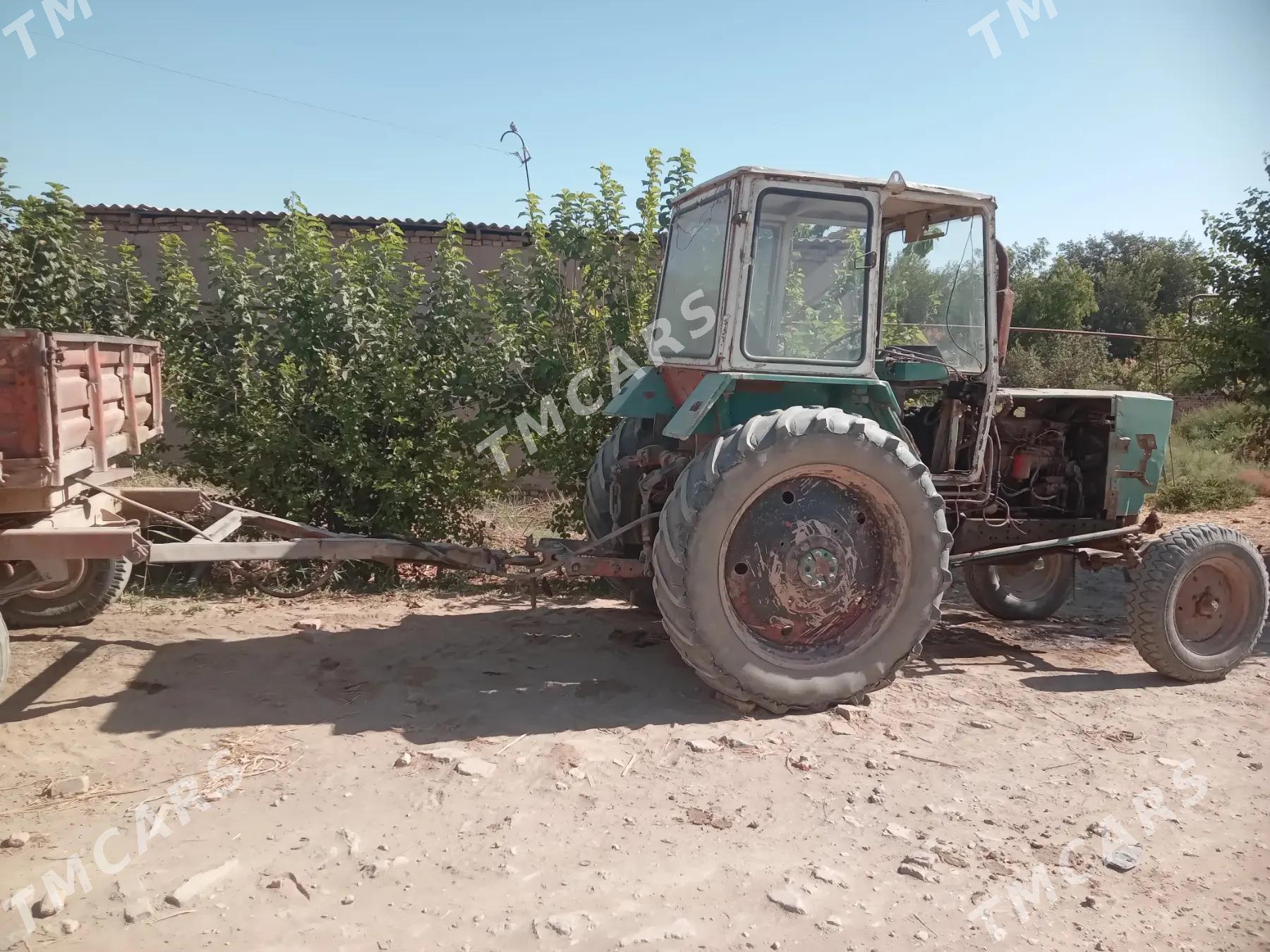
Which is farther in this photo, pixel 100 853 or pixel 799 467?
pixel 799 467

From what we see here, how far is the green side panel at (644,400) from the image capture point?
186 inches

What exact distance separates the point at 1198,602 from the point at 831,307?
2.64 meters

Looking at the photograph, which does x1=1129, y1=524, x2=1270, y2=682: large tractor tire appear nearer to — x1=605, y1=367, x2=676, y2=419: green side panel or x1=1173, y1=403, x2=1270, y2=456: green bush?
x1=605, y1=367, x2=676, y2=419: green side panel

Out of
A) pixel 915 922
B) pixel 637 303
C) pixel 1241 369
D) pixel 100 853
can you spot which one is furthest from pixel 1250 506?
pixel 100 853

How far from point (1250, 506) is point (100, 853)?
1198 cm

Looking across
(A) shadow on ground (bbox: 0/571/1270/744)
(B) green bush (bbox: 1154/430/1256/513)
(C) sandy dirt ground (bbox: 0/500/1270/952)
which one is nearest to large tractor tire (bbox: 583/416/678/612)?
(A) shadow on ground (bbox: 0/571/1270/744)

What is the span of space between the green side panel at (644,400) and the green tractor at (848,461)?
0.04 feet

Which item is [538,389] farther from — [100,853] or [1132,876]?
[1132,876]

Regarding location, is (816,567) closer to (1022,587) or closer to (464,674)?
(464,674)

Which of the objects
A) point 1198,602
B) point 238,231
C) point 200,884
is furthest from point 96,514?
point 238,231

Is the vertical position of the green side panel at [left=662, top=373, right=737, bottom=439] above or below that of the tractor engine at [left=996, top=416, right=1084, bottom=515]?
above

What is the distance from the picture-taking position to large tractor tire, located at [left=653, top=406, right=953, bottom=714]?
383cm

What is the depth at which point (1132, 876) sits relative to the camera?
282cm

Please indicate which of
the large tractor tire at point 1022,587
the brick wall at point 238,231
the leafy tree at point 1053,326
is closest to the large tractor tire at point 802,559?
the large tractor tire at point 1022,587
